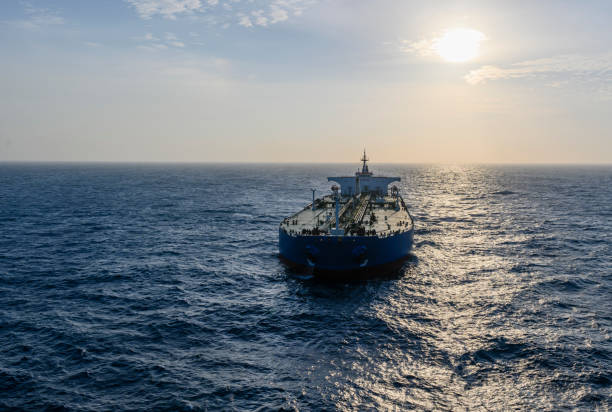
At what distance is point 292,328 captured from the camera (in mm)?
32438

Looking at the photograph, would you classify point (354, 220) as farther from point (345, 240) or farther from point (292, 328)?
point (292, 328)

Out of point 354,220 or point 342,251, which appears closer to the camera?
point 342,251

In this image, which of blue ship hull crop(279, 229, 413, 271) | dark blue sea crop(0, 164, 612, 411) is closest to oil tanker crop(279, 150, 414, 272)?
blue ship hull crop(279, 229, 413, 271)

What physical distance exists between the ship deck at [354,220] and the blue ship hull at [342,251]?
1.91m

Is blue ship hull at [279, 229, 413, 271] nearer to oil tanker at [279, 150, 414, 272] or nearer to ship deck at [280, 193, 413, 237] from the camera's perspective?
oil tanker at [279, 150, 414, 272]

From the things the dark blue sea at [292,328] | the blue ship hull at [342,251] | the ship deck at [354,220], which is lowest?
the dark blue sea at [292,328]

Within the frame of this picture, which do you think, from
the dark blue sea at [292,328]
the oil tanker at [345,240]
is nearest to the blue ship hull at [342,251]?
the oil tanker at [345,240]

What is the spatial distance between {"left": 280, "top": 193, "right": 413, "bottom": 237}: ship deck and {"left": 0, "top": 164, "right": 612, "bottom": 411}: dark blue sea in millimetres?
5758

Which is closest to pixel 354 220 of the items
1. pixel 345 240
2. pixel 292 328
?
pixel 345 240

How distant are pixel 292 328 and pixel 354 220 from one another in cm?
2881

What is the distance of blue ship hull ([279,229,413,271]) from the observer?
45.0 metres

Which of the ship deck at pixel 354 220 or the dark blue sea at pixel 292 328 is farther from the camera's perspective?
the ship deck at pixel 354 220

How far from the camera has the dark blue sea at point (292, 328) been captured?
76.2 ft

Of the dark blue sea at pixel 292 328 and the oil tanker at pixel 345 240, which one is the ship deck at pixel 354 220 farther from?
the dark blue sea at pixel 292 328
